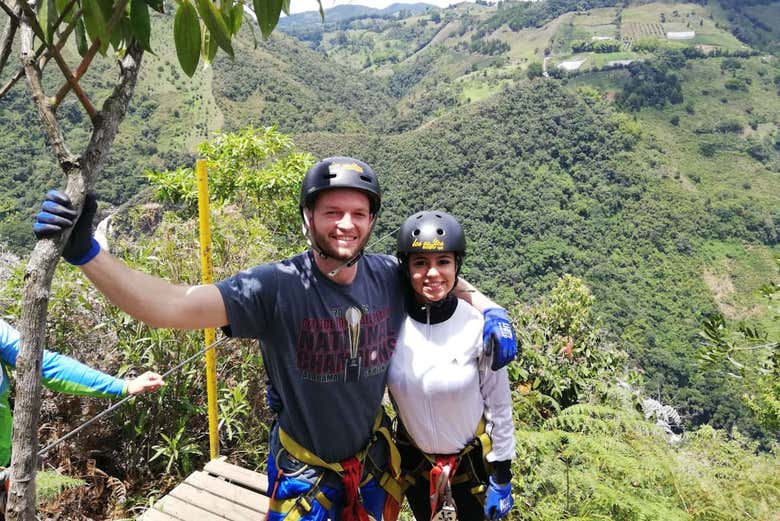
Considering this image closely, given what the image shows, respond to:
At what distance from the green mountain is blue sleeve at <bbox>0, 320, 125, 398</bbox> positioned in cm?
4273

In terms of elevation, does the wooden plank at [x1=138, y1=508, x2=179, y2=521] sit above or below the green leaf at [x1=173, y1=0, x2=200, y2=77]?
below

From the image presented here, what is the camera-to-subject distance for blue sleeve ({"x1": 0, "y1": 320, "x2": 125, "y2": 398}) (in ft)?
6.46

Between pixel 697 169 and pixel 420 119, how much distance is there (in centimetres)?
5381

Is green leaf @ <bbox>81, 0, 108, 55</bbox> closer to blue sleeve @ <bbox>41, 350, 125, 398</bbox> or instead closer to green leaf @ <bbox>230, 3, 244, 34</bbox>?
green leaf @ <bbox>230, 3, 244, 34</bbox>

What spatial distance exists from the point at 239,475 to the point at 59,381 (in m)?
1.20

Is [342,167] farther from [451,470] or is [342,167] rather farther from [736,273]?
[736,273]

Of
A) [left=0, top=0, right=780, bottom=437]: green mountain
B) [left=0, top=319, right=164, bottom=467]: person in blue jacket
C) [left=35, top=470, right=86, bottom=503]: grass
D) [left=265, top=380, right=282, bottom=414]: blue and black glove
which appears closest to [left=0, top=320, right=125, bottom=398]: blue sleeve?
[left=0, top=319, right=164, bottom=467]: person in blue jacket

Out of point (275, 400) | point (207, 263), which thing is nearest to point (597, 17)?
point (207, 263)

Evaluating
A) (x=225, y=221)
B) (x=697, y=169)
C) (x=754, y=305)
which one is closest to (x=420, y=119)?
(x=697, y=169)

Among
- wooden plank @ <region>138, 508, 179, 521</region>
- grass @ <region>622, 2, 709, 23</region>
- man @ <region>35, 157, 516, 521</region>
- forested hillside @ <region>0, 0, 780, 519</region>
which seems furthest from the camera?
grass @ <region>622, 2, 709, 23</region>

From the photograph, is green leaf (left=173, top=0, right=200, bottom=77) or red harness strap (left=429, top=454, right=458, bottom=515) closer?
green leaf (left=173, top=0, right=200, bottom=77)

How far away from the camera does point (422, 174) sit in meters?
79.4

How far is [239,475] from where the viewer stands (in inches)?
113

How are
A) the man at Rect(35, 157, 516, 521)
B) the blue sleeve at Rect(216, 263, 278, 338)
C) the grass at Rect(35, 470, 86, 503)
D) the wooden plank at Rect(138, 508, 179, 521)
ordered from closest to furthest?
the blue sleeve at Rect(216, 263, 278, 338) → the man at Rect(35, 157, 516, 521) → the grass at Rect(35, 470, 86, 503) → the wooden plank at Rect(138, 508, 179, 521)
